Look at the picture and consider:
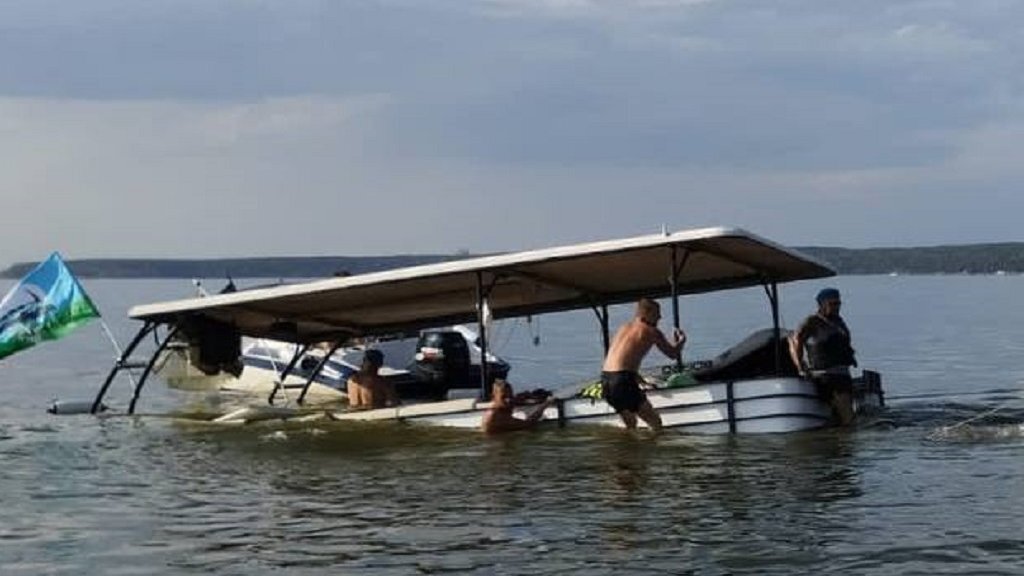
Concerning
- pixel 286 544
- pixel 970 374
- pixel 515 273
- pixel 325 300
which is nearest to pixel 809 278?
pixel 515 273

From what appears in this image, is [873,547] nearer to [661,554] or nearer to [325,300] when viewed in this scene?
[661,554]

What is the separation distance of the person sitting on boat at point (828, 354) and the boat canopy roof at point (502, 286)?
917mm

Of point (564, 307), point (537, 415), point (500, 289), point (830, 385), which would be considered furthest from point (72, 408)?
point (830, 385)

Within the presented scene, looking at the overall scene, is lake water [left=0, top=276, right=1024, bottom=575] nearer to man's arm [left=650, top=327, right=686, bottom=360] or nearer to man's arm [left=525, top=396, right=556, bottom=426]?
man's arm [left=525, top=396, right=556, bottom=426]

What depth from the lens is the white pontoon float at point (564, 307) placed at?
1959cm

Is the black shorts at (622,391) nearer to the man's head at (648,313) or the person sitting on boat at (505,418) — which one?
the man's head at (648,313)

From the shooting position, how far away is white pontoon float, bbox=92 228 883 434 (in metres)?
19.6

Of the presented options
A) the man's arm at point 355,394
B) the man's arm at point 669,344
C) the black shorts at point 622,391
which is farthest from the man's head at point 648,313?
the man's arm at point 355,394

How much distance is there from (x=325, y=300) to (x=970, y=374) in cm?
1991

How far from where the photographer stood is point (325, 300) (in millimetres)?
22797

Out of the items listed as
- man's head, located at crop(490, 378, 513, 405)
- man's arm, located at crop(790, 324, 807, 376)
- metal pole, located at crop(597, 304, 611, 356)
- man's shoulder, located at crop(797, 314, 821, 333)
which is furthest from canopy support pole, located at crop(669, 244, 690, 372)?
metal pole, located at crop(597, 304, 611, 356)

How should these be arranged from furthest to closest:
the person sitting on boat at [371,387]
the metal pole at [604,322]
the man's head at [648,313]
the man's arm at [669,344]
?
1. the metal pole at [604,322]
2. the person sitting on boat at [371,387]
3. the man's head at [648,313]
4. the man's arm at [669,344]

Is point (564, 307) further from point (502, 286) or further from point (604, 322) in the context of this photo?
point (502, 286)

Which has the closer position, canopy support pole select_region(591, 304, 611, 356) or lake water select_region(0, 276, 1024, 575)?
lake water select_region(0, 276, 1024, 575)
